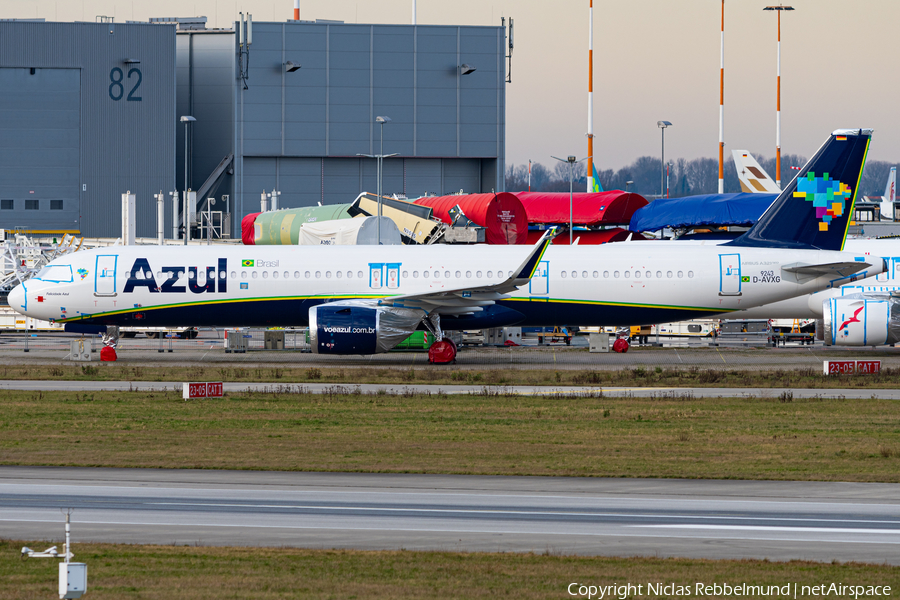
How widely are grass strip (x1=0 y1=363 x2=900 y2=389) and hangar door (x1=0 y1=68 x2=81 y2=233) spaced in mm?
65142

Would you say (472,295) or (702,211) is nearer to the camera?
(472,295)

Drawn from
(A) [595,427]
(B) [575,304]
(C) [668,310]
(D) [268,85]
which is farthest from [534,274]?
(D) [268,85]

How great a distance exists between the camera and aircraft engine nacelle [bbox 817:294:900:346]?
4147 cm

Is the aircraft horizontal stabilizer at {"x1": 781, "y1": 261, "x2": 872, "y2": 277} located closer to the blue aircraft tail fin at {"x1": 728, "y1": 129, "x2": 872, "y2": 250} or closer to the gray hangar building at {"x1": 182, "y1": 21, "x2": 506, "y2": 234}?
the blue aircraft tail fin at {"x1": 728, "y1": 129, "x2": 872, "y2": 250}

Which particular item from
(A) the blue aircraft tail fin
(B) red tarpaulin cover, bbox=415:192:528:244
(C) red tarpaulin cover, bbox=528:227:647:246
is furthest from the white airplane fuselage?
(C) red tarpaulin cover, bbox=528:227:647:246

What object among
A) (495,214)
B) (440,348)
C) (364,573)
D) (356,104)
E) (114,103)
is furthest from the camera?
(356,104)

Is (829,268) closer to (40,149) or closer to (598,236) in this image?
(598,236)

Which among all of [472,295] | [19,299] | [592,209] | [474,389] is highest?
[592,209]

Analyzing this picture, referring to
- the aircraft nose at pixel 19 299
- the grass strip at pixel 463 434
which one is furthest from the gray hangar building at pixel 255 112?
the grass strip at pixel 463 434

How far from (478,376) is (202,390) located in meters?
10.4

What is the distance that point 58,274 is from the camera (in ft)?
132

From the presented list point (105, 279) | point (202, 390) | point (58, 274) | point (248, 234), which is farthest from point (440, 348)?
point (248, 234)

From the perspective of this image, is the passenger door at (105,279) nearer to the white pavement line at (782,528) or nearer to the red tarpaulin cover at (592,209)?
the white pavement line at (782,528)

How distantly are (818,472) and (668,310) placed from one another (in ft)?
72.0
